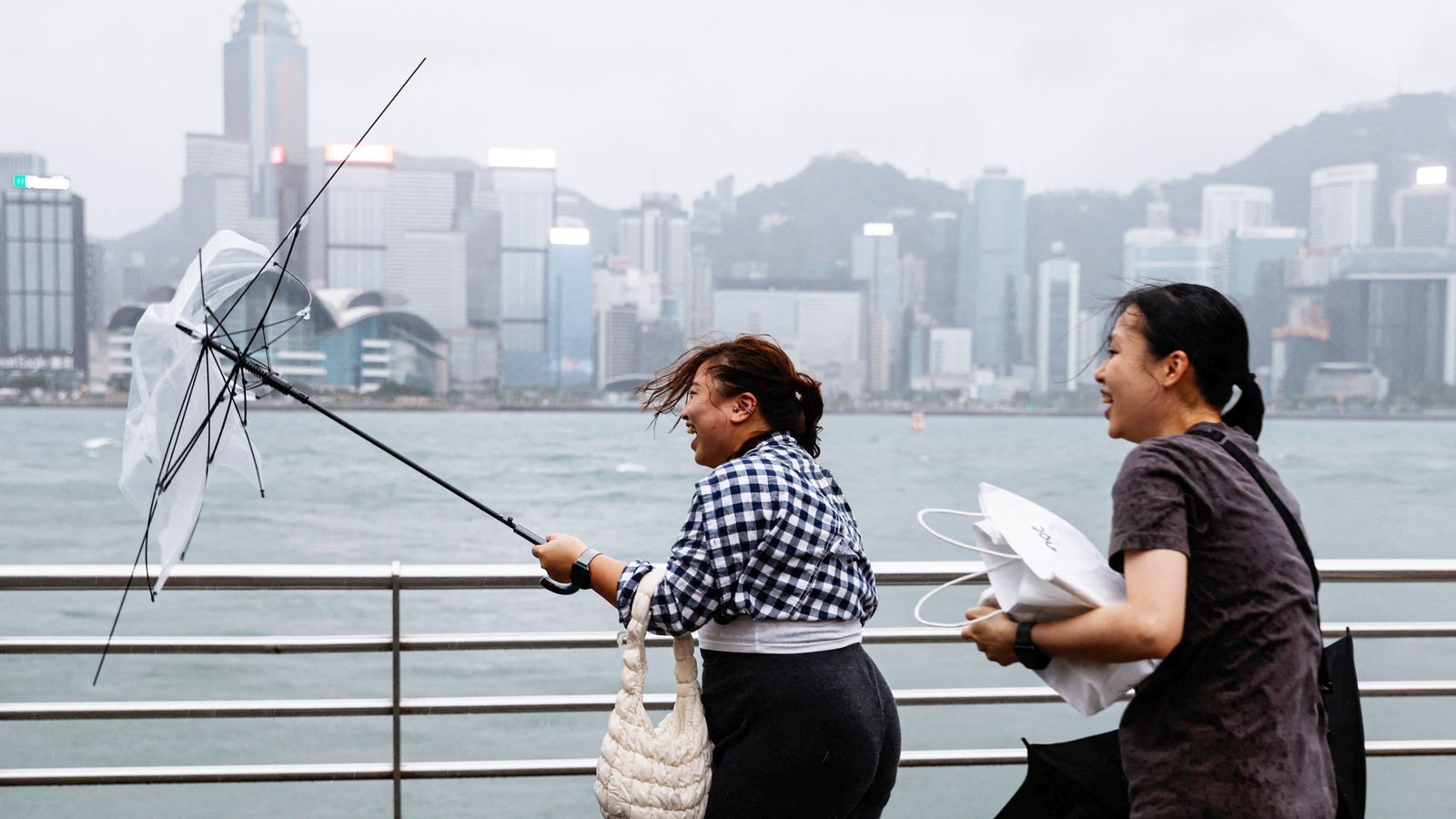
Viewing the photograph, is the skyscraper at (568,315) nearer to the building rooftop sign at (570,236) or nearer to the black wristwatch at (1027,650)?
the building rooftop sign at (570,236)

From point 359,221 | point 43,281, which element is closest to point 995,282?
point 359,221

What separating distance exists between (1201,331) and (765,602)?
645mm

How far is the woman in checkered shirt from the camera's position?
1635mm

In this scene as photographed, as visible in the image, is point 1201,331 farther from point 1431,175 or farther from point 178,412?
point 1431,175

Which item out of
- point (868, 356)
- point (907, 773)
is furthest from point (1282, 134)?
point (907, 773)

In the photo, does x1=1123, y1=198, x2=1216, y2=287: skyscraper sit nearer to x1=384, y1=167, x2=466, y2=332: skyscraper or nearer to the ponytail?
x1=384, y1=167, x2=466, y2=332: skyscraper

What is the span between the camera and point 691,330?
74.9 meters

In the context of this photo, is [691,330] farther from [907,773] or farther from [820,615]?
[820,615]

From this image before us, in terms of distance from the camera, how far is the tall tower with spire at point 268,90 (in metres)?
80.8

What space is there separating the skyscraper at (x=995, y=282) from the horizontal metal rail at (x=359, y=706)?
73181mm

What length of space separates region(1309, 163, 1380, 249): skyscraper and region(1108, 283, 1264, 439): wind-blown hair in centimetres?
8118

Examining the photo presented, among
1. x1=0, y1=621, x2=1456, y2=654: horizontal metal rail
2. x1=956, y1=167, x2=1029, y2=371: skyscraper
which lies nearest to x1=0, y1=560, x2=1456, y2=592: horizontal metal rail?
x1=0, y1=621, x2=1456, y2=654: horizontal metal rail

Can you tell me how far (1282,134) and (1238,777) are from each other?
325ft

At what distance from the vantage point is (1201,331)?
142 cm
